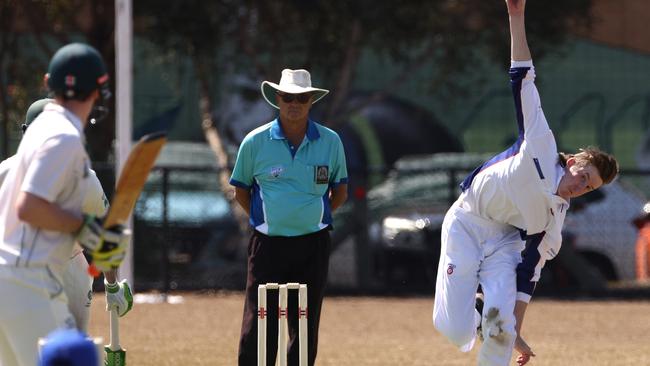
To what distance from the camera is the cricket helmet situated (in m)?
5.89

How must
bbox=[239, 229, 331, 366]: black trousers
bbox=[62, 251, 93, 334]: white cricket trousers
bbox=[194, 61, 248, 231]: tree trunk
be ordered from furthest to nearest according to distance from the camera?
bbox=[194, 61, 248, 231]: tree trunk → bbox=[239, 229, 331, 366]: black trousers → bbox=[62, 251, 93, 334]: white cricket trousers

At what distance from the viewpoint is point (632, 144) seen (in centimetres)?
2717

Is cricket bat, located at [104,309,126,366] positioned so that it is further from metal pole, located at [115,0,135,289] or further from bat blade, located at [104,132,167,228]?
metal pole, located at [115,0,135,289]

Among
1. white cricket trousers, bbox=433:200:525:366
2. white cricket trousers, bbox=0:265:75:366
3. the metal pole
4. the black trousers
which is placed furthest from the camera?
the metal pole

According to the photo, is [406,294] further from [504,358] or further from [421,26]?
[504,358]

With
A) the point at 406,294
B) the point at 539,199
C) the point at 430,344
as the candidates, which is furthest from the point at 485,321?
the point at 406,294

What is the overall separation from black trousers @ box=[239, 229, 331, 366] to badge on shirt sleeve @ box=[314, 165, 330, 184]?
0.31m

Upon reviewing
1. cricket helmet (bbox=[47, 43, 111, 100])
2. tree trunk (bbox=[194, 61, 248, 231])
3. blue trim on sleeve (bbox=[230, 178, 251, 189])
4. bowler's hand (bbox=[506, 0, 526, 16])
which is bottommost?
tree trunk (bbox=[194, 61, 248, 231])

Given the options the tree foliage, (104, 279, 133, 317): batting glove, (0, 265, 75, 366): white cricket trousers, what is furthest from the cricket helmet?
the tree foliage

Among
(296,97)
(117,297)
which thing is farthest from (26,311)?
(296,97)

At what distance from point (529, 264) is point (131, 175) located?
2877 mm

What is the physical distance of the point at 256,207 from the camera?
8.72m

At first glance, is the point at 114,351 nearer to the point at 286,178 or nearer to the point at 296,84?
the point at 286,178

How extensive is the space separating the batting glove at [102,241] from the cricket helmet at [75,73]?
0.52 meters
